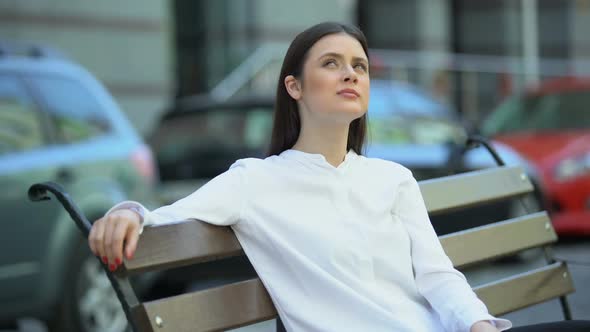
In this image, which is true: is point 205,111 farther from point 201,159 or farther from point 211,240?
point 211,240

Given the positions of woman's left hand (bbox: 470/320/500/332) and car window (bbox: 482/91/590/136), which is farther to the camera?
car window (bbox: 482/91/590/136)

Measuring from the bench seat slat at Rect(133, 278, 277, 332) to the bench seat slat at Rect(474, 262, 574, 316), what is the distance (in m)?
0.81

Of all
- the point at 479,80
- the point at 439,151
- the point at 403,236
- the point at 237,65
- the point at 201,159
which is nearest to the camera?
the point at 403,236

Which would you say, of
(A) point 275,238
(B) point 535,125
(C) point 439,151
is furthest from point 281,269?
(B) point 535,125

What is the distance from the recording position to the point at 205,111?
8.69 m

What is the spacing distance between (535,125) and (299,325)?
8967 millimetres

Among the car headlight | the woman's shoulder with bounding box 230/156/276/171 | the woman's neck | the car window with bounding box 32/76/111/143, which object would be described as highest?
the woman's neck

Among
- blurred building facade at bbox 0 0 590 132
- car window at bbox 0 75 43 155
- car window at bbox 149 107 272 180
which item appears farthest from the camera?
blurred building facade at bbox 0 0 590 132

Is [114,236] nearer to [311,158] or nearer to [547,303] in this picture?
[311,158]

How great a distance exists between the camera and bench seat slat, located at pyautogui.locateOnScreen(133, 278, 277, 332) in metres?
2.85

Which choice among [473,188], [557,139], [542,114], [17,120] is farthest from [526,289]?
[542,114]

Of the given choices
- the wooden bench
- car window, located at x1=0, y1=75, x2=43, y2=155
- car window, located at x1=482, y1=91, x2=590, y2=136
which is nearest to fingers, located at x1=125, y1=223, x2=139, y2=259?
the wooden bench

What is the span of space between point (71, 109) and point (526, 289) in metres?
3.87

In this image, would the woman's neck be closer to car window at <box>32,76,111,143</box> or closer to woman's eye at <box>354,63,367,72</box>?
woman's eye at <box>354,63,367,72</box>
